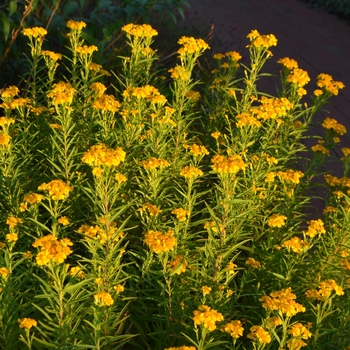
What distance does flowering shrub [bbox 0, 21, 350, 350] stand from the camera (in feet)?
6.44

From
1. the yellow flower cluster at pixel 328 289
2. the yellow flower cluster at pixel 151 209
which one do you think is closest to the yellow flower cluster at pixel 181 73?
the yellow flower cluster at pixel 151 209

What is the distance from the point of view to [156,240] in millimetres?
1989

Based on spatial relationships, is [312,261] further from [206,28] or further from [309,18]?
[309,18]

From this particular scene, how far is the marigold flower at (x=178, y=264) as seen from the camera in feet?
6.78

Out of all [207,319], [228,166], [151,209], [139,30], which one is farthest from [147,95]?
[207,319]

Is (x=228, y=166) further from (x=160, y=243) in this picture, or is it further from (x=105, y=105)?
(x=105, y=105)

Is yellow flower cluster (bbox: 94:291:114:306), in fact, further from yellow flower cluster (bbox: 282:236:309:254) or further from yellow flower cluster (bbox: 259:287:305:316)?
yellow flower cluster (bbox: 282:236:309:254)

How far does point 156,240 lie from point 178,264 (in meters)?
0.19

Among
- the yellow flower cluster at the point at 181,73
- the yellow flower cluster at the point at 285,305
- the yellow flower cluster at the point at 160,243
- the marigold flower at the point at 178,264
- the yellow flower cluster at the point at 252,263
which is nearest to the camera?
the yellow flower cluster at the point at 285,305

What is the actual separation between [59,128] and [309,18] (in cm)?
717

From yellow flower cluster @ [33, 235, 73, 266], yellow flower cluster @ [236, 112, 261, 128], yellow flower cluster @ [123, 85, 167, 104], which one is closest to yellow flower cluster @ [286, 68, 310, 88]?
yellow flower cluster @ [236, 112, 261, 128]

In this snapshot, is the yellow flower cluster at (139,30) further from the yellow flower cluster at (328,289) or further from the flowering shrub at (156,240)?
the yellow flower cluster at (328,289)

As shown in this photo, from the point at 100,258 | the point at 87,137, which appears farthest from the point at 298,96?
the point at 100,258

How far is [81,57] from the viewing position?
2.96 metres
